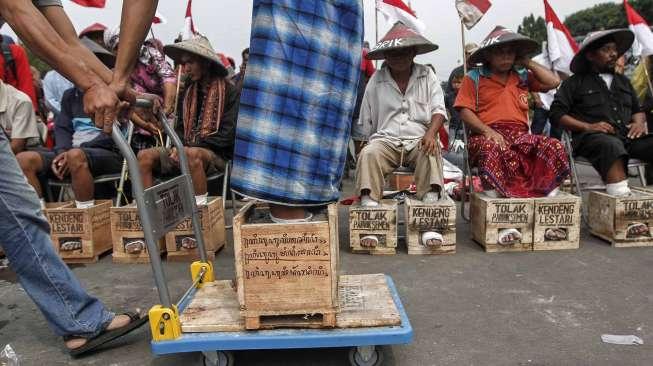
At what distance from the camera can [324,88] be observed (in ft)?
6.98

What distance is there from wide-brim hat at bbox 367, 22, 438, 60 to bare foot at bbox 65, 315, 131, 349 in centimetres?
292

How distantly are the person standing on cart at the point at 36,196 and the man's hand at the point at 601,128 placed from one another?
12.4ft

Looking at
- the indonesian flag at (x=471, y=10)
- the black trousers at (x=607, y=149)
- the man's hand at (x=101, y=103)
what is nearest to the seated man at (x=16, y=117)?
the man's hand at (x=101, y=103)

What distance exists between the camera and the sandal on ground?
4078 mm

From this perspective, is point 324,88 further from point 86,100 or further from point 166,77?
point 166,77

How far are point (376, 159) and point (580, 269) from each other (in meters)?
1.68

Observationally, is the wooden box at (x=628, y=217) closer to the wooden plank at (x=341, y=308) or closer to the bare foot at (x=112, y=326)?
the wooden plank at (x=341, y=308)

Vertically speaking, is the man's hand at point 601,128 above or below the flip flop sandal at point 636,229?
above

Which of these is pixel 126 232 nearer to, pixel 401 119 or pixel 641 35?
pixel 401 119

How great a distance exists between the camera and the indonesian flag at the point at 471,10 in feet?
18.1

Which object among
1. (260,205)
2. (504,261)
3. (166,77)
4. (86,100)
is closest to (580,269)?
(504,261)

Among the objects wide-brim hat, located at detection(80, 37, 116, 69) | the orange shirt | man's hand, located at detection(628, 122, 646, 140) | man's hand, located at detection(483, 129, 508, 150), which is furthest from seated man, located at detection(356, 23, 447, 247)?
wide-brim hat, located at detection(80, 37, 116, 69)

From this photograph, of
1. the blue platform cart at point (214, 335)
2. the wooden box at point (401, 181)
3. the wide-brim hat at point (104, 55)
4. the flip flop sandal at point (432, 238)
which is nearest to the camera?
the blue platform cart at point (214, 335)

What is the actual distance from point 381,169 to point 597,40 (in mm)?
2255
